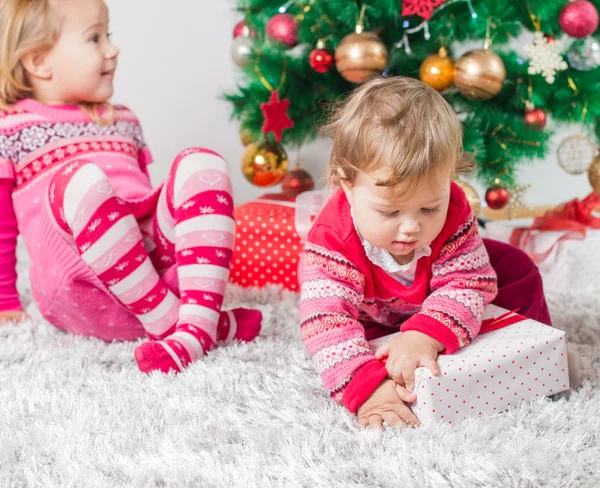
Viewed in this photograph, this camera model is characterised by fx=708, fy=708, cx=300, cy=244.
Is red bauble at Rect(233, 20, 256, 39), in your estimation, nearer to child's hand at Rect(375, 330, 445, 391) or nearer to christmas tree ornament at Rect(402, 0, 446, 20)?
christmas tree ornament at Rect(402, 0, 446, 20)

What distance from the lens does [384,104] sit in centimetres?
83

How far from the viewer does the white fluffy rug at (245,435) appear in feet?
2.25

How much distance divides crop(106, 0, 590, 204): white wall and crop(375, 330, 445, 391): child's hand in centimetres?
128

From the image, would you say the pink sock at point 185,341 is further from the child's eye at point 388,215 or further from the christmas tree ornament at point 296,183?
the christmas tree ornament at point 296,183

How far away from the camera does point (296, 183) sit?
5.65ft

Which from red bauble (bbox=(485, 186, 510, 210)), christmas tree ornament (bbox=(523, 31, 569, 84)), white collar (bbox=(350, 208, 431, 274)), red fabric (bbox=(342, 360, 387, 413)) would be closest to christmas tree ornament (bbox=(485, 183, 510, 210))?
red bauble (bbox=(485, 186, 510, 210))

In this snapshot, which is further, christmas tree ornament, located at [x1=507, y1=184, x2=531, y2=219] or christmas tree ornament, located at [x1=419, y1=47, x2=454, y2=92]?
christmas tree ornament, located at [x1=507, y1=184, x2=531, y2=219]

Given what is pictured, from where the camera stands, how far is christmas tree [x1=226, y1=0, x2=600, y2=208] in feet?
4.60

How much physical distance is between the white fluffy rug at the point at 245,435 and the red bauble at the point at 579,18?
0.68m

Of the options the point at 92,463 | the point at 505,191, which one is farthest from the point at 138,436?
the point at 505,191

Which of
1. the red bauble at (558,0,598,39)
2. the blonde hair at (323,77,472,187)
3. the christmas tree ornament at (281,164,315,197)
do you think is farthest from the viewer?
the christmas tree ornament at (281,164,315,197)

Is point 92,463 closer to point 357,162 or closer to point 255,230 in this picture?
point 357,162

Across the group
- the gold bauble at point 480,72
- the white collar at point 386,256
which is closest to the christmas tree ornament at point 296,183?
the gold bauble at point 480,72

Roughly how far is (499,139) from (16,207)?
995mm
